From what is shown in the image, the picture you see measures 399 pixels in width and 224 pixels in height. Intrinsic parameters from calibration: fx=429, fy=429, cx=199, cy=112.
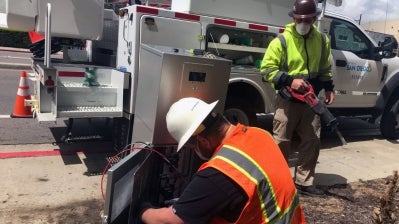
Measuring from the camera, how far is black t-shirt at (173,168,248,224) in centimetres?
179

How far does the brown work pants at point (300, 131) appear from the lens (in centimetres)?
427

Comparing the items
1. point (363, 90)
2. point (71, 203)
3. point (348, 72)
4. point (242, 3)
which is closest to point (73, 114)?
point (71, 203)

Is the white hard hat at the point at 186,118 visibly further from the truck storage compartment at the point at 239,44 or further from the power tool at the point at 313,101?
the truck storage compartment at the point at 239,44

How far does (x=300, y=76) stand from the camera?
13.7 ft

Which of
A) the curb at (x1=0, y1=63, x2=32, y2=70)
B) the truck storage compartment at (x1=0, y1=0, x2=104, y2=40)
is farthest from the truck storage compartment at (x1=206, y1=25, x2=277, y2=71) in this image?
the curb at (x1=0, y1=63, x2=32, y2=70)

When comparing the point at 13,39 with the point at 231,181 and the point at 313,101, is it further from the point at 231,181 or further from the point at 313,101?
the point at 231,181

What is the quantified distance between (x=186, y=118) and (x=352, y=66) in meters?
4.89

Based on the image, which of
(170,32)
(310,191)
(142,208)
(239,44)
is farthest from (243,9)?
(142,208)

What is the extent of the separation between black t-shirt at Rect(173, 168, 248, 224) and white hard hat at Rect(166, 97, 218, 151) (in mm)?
277

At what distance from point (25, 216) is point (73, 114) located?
1114 millimetres

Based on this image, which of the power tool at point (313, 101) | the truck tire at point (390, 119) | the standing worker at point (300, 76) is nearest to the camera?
the power tool at point (313, 101)

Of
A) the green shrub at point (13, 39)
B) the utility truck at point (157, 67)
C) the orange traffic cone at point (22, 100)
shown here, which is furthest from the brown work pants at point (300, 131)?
the green shrub at point (13, 39)

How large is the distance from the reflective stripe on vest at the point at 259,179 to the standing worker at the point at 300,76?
221cm

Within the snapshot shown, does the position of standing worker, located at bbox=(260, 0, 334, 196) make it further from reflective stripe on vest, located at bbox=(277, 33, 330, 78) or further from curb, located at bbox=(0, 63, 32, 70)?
curb, located at bbox=(0, 63, 32, 70)
